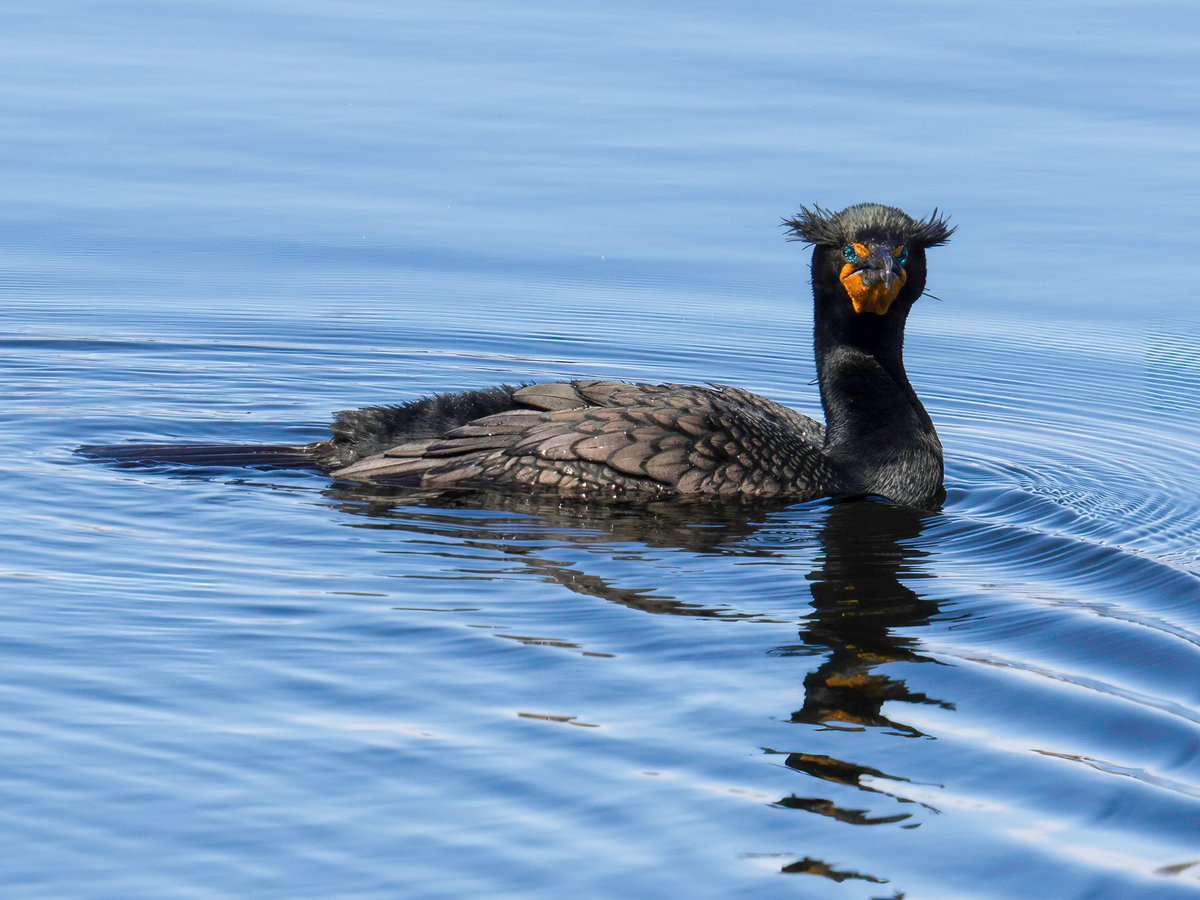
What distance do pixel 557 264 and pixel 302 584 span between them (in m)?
6.37

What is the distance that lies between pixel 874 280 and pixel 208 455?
11.1 ft

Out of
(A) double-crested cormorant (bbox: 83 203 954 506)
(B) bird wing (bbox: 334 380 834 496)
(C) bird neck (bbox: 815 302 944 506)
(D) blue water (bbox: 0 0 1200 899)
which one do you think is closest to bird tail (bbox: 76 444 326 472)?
(A) double-crested cormorant (bbox: 83 203 954 506)

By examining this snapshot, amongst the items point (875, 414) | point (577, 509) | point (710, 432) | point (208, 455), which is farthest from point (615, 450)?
point (208, 455)

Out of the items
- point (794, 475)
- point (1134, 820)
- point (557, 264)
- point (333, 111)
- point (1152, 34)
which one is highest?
point (1152, 34)

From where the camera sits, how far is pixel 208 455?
31.0ft

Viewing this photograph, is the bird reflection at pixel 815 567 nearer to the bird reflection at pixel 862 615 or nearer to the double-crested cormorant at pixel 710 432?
the bird reflection at pixel 862 615

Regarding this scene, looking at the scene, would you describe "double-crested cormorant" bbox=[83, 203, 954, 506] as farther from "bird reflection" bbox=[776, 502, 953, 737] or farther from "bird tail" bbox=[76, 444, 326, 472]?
"bird reflection" bbox=[776, 502, 953, 737]

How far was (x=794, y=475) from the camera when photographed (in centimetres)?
921

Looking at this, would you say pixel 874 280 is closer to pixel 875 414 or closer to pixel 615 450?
pixel 875 414

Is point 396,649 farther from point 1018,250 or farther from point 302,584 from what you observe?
point 1018,250

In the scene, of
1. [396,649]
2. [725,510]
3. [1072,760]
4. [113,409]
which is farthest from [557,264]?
[1072,760]

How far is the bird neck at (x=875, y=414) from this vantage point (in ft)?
30.8

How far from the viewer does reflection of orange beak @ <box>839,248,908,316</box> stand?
360 inches

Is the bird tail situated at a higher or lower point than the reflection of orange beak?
lower
